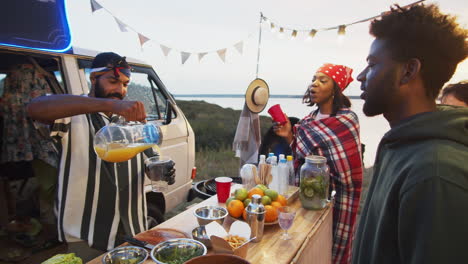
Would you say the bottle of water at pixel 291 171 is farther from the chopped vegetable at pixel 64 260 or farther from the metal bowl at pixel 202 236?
the chopped vegetable at pixel 64 260

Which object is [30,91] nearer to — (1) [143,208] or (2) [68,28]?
(2) [68,28]

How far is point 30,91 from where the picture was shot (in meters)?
2.86

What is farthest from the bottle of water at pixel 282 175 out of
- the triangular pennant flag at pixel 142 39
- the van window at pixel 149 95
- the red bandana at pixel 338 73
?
the triangular pennant flag at pixel 142 39

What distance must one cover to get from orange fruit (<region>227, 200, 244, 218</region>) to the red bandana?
1777mm

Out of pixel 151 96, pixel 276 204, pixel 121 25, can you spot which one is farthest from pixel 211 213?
pixel 121 25

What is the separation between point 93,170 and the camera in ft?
6.09

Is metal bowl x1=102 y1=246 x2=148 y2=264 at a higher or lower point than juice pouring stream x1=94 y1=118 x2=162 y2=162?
lower

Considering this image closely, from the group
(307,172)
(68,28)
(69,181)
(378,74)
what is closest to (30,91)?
(68,28)

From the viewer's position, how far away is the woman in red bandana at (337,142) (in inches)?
103

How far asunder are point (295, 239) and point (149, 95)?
109 inches

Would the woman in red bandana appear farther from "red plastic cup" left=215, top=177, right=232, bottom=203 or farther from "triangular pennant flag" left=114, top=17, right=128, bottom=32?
"triangular pennant flag" left=114, top=17, right=128, bottom=32

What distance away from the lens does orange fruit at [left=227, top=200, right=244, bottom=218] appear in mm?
1863

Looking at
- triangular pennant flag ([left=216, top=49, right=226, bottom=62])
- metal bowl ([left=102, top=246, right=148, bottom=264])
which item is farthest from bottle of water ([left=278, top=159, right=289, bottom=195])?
triangular pennant flag ([left=216, top=49, right=226, bottom=62])

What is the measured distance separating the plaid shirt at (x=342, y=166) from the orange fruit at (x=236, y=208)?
108cm
